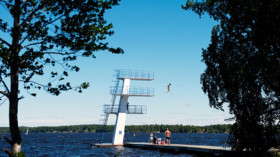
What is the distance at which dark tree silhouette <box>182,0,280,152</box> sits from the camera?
529 inches

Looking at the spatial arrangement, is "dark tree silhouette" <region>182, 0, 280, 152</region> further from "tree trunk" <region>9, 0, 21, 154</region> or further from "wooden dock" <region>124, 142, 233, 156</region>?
"tree trunk" <region>9, 0, 21, 154</region>

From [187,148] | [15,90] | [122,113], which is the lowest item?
[187,148]

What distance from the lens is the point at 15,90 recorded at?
29.2 ft

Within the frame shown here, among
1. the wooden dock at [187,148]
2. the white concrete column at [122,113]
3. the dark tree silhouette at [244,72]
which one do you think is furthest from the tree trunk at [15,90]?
the white concrete column at [122,113]

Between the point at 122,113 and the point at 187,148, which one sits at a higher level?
the point at 122,113

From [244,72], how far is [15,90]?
978 centimetres

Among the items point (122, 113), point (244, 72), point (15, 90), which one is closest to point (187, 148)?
point (122, 113)

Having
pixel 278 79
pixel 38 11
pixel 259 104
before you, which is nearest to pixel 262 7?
pixel 278 79

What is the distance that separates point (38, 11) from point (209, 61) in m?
10.3

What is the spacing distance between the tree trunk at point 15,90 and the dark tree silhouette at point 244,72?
Answer: 28.5ft

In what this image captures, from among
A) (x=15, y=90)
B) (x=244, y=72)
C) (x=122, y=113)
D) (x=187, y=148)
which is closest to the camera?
(x=15, y=90)

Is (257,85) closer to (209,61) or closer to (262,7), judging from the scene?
(209,61)

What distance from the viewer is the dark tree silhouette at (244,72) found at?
1344 centimetres

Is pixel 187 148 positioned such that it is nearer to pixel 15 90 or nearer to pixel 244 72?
pixel 244 72
